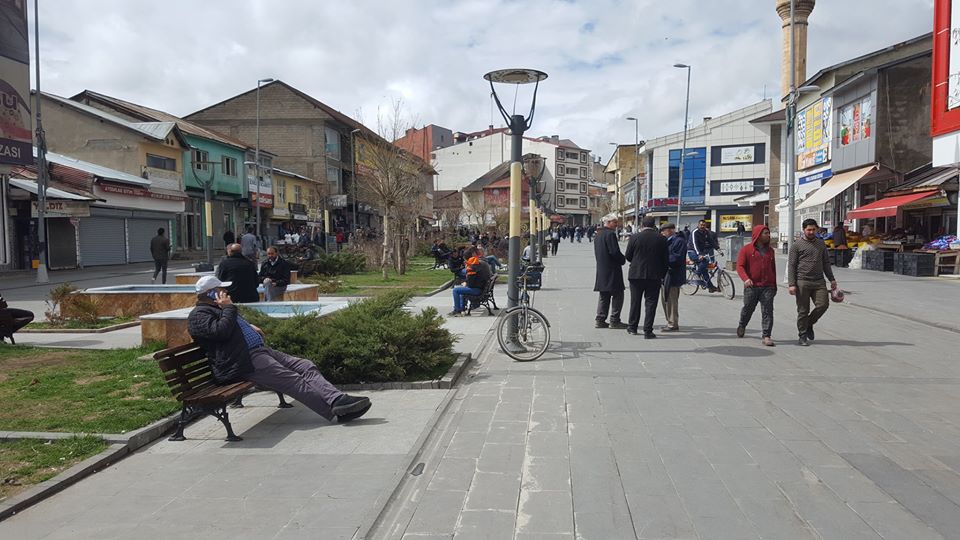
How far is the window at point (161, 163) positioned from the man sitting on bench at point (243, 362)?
110ft

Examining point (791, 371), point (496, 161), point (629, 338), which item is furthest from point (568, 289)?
point (496, 161)

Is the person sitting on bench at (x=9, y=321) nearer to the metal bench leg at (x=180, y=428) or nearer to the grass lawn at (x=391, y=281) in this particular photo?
the metal bench leg at (x=180, y=428)

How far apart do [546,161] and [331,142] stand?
4980 cm

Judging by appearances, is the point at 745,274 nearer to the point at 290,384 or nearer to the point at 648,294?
the point at 648,294

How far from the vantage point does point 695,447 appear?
5.03 metres

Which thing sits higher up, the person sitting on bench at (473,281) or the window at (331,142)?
the window at (331,142)

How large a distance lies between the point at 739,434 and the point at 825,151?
31.1 meters

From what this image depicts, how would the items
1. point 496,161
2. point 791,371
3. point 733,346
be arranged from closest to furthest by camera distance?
point 791,371 → point 733,346 → point 496,161

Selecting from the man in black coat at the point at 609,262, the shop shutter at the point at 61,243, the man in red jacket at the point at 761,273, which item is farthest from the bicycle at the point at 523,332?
the shop shutter at the point at 61,243

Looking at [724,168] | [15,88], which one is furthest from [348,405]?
[724,168]

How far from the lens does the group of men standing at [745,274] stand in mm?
9312

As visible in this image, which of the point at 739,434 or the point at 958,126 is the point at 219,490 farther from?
the point at 958,126

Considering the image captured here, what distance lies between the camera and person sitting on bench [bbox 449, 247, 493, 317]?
12773mm

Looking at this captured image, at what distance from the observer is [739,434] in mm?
5332
